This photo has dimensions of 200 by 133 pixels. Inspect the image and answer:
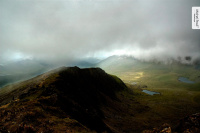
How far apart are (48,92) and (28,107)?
1580cm

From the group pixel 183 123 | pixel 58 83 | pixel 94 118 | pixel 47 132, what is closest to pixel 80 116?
pixel 94 118

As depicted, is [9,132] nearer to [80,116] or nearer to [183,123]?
[80,116]

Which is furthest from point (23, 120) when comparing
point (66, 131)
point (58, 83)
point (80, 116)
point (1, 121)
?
point (58, 83)

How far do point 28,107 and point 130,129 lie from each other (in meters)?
48.1

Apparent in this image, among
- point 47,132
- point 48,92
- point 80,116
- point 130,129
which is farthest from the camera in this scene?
point 130,129

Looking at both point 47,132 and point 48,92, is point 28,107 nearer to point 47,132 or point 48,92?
point 47,132

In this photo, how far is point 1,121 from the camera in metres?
21.6

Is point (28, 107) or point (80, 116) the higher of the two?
point (28, 107)

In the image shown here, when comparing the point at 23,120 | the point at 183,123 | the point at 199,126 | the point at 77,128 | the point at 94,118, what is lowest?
the point at 94,118

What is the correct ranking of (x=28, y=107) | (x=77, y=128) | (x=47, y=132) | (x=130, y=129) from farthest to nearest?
1. (x=130, y=129)
2. (x=28, y=107)
3. (x=77, y=128)
4. (x=47, y=132)

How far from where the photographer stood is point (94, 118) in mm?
36562

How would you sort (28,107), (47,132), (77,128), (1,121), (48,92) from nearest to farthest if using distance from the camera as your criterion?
(47,132)
(1,121)
(77,128)
(28,107)
(48,92)

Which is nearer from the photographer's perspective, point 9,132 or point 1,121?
point 9,132

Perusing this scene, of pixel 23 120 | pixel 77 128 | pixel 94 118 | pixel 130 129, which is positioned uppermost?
pixel 23 120
